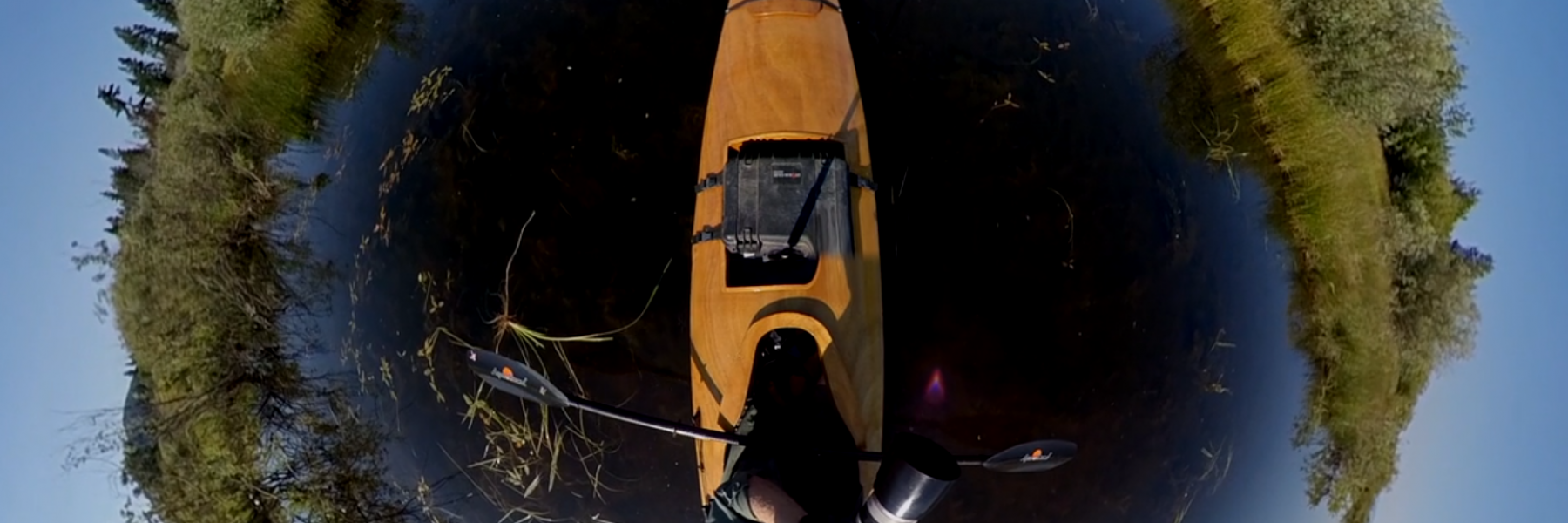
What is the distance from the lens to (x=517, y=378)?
330cm

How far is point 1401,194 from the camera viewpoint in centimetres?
766

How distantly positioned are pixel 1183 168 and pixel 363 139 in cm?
362

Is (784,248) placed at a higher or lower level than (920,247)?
higher

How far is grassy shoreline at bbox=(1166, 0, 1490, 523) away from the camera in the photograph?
463 cm

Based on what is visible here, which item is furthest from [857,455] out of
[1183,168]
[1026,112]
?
[1183,168]

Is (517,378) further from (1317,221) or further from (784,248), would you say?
(1317,221)

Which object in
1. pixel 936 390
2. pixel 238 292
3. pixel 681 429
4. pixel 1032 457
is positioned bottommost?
pixel 1032 457

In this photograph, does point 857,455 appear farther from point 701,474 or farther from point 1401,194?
point 1401,194

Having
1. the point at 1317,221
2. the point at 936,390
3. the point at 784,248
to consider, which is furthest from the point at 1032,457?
the point at 1317,221

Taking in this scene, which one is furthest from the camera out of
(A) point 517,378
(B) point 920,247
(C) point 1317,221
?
(C) point 1317,221

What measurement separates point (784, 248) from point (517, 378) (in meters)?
0.99

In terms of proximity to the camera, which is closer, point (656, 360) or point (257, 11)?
point (656, 360)

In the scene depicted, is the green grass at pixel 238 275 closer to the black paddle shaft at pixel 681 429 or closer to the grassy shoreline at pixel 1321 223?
the black paddle shaft at pixel 681 429

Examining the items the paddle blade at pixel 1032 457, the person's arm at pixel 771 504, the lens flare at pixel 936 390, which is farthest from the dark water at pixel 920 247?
the person's arm at pixel 771 504
